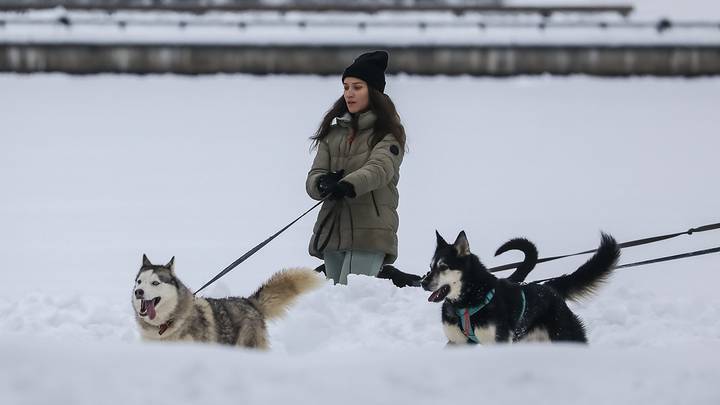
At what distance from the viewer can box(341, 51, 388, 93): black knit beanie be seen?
17.5 ft

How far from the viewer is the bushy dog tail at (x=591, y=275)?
4867 mm

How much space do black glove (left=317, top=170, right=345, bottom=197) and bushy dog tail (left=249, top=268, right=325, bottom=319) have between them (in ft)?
1.62

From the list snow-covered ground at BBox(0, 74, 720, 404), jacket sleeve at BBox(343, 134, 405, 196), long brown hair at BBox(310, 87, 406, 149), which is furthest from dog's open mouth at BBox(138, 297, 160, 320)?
long brown hair at BBox(310, 87, 406, 149)

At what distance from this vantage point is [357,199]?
5414mm

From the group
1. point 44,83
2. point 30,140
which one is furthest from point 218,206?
point 44,83

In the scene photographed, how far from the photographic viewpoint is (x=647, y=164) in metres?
11.9

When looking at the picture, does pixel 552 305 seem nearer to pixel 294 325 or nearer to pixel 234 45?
pixel 294 325

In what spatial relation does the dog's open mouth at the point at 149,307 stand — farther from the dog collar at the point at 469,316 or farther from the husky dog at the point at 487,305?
the dog collar at the point at 469,316

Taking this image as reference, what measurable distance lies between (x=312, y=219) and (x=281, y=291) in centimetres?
518

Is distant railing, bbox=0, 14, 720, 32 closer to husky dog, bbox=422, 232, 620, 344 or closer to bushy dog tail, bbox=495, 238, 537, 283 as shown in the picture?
bushy dog tail, bbox=495, 238, 537, 283

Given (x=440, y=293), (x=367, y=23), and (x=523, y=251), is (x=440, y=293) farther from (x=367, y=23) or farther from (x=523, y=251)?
(x=367, y=23)

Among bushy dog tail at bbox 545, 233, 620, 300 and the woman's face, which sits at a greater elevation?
the woman's face

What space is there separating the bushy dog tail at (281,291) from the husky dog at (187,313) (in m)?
0.02

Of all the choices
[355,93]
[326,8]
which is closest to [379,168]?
[355,93]
